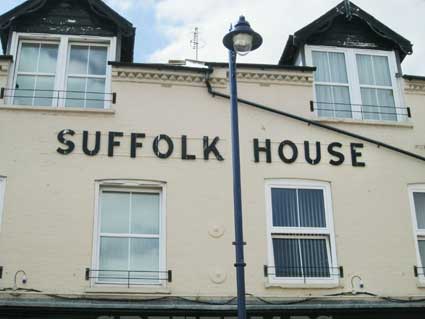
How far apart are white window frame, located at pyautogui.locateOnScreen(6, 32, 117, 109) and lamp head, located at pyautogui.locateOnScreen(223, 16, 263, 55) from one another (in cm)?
451

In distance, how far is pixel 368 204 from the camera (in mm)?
13773

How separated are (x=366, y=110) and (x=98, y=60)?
20.9 feet

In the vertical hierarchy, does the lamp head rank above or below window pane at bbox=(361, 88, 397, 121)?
A: below

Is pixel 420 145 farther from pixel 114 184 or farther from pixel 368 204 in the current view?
pixel 114 184

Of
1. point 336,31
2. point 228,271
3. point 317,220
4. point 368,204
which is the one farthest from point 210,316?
point 336,31

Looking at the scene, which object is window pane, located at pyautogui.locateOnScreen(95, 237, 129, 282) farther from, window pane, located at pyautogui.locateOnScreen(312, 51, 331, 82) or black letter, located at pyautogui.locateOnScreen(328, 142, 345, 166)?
window pane, located at pyautogui.locateOnScreen(312, 51, 331, 82)

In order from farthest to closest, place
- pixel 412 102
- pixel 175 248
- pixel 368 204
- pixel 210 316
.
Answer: pixel 412 102, pixel 368 204, pixel 175 248, pixel 210 316

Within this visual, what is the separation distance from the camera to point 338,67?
1541 cm

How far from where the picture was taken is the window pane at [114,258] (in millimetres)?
12554

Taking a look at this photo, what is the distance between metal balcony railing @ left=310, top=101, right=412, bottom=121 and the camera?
14.9m

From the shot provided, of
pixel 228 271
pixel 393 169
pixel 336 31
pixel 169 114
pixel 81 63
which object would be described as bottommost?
pixel 228 271

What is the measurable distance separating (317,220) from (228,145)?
2501 mm

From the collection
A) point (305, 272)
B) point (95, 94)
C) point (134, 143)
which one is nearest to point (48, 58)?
point (95, 94)

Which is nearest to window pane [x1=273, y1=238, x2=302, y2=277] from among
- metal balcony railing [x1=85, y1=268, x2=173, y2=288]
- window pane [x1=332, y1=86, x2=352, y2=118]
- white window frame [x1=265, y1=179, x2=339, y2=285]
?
white window frame [x1=265, y1=179, x2=339, y2=285]
